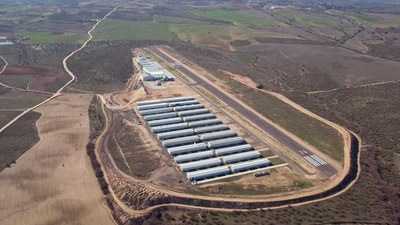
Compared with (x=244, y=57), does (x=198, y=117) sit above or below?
above

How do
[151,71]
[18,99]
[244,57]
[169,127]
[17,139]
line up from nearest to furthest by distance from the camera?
[17,139] < [169,127] < [18,99] < [151,71] < [244,57]

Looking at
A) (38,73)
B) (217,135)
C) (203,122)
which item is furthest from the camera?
(38,73)

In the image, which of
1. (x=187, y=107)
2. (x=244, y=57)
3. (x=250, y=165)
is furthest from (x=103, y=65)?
(x=250, y=165)

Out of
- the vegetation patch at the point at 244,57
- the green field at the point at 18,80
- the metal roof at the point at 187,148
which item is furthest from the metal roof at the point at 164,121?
the vegetation patch at the point at 244,57

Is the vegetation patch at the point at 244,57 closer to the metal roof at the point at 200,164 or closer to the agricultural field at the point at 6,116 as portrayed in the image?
the agricultural field at the point at 6,116

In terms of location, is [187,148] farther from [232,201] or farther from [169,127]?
[232,201]

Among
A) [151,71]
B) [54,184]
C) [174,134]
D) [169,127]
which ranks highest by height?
[151,71]

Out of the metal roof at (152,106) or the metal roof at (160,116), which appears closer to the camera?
the metal roof at (160,116)

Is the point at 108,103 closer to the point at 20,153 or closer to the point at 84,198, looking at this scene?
the point at 20,153
